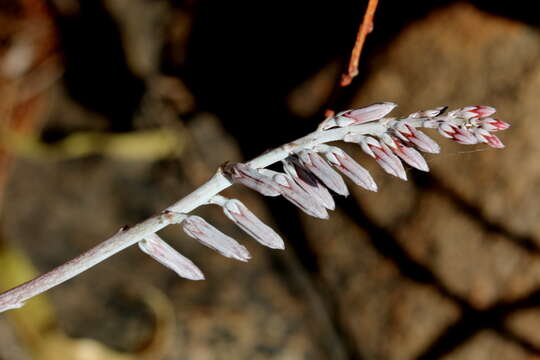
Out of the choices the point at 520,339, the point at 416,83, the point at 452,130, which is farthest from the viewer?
the point at 416,83

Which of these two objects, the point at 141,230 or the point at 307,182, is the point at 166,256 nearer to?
the point at 141,230

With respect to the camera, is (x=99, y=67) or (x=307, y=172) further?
(x=99, y=67)

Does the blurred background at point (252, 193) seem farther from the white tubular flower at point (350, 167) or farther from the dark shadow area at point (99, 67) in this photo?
the white tubular flower at point (350, 167)

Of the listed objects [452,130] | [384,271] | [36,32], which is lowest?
[384,271]

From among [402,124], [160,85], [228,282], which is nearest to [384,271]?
[228,282]

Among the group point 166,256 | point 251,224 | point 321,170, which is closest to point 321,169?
point 321,170

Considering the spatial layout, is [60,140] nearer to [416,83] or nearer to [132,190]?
[132,190]

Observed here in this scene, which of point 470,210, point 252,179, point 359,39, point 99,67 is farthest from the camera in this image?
point 99,67

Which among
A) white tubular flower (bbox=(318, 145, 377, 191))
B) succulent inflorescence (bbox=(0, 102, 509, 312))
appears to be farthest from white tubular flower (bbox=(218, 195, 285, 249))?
white tubular flower (bbox=(318, 145, 377, 191))
